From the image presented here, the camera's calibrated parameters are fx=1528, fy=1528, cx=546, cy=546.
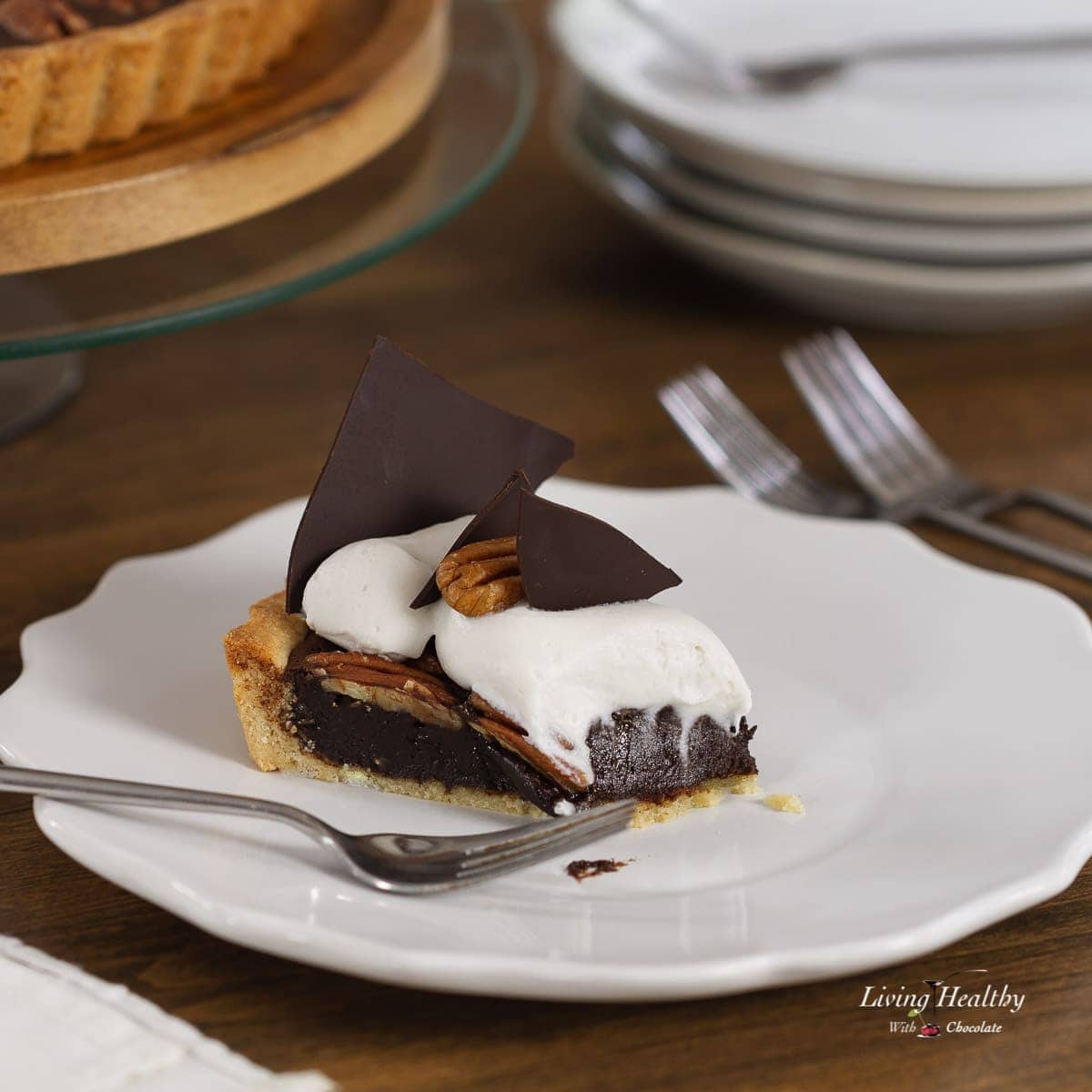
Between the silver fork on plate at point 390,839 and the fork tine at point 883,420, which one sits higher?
the fork tine at point 883,420

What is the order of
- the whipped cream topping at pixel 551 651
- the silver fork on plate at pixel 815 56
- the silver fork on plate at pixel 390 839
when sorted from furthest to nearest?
the silver fork on plate at pixel 815 56 → the whipped cream topping at pixel 551 651 → the silver fork on plate at pixel 390 839

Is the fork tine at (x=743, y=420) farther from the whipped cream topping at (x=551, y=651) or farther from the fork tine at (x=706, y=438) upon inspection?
the whipped cream topping at (x=551, y=651)

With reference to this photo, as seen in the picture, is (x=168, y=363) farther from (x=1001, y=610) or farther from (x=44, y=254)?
(x=1001, y=610)

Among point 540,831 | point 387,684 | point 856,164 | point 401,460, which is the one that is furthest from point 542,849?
point 856,164

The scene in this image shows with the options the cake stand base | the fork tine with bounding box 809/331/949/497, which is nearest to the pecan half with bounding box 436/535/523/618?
the fork tine with bounding box 809/331/949/497

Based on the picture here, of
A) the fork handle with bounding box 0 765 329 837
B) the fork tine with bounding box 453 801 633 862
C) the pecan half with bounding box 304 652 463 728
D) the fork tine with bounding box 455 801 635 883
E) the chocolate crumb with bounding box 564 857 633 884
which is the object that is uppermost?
the pecan half with bounding box 304 652 463 728

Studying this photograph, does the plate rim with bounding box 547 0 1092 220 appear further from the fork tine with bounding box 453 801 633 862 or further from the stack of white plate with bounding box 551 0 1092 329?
the fork tine with bounding box 453 801 633 862

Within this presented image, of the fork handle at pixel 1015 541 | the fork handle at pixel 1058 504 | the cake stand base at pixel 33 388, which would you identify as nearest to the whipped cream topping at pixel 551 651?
the fork handle at pixel 1015 541
